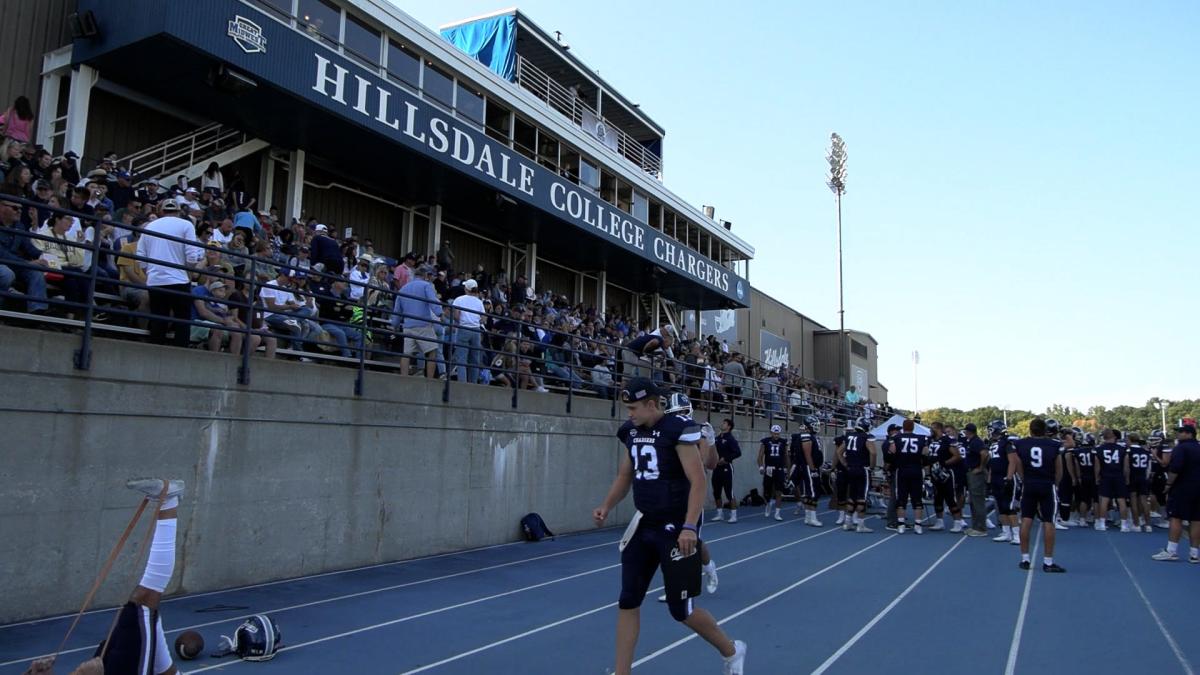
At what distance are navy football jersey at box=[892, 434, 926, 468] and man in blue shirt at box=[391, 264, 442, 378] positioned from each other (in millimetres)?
8805

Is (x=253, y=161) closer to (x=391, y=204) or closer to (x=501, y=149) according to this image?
(x=391, y=204)

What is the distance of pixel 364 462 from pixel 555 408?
444cm

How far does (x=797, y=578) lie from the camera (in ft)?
32.3

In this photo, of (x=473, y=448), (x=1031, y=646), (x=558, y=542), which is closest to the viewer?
(x=1031, y=646)

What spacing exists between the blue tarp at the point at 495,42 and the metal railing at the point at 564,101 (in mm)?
311

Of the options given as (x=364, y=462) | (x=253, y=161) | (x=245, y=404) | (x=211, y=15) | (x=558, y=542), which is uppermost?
(x=211, y=15)

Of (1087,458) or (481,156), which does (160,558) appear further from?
(1087,458)

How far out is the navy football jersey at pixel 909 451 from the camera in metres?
14.9

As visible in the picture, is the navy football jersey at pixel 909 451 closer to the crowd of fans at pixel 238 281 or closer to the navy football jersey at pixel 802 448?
the navy football jersey at pixel 802 448

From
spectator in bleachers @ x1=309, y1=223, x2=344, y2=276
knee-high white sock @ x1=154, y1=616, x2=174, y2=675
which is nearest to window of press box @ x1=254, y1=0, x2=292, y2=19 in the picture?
spectator in bleachers @ x1=309, y1=223, x2=344, y2=276

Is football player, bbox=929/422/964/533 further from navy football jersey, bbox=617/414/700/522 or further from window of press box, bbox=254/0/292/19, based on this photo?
window of press box, bbox=254/0/292/19

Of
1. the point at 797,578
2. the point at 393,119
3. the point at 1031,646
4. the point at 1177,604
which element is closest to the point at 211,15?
the point at 393,119

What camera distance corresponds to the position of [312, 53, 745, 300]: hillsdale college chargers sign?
1387 cm

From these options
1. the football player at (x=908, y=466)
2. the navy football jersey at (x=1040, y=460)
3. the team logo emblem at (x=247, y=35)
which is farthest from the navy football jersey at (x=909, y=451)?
the team logo emblem at (x=247, y=35)
